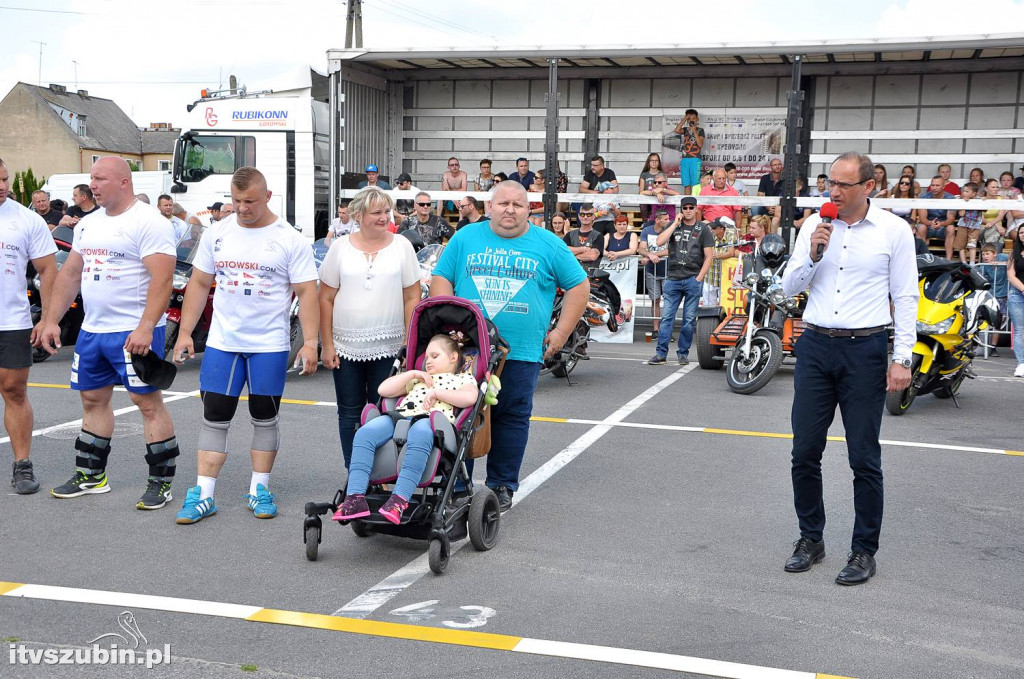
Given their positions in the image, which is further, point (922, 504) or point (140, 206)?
point (922, 504)

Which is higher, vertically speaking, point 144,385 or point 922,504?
point 144,385

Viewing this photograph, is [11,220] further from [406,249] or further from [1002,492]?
[1002,492]

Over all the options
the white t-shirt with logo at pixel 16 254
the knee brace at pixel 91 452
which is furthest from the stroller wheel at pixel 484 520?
the white t-shirt with logo at pixel 16 254

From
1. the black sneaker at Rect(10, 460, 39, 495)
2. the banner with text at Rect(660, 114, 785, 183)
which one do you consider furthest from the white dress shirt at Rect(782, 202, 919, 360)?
the banner with text at Rect(660, 114, 785, 183)

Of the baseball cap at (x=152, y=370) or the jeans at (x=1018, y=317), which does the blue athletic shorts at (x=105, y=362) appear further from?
the jeans at (x=1018, y=317)

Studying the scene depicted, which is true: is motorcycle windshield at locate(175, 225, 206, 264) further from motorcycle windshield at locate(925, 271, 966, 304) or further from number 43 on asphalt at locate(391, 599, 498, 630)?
number 43 on asphalt at locate(391, 599, 498, 630)

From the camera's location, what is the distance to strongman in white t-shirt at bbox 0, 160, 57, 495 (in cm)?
624

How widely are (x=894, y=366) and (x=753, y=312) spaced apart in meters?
6.15

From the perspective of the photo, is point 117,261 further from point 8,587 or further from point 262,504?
point 8,587

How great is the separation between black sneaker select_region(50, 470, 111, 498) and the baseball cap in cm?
84

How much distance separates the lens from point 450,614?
14.8 feet

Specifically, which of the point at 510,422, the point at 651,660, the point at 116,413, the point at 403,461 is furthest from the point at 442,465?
the point at 116,413

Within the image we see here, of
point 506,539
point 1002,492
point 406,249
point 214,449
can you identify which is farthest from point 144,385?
point 1002,492

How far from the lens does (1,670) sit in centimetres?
383
